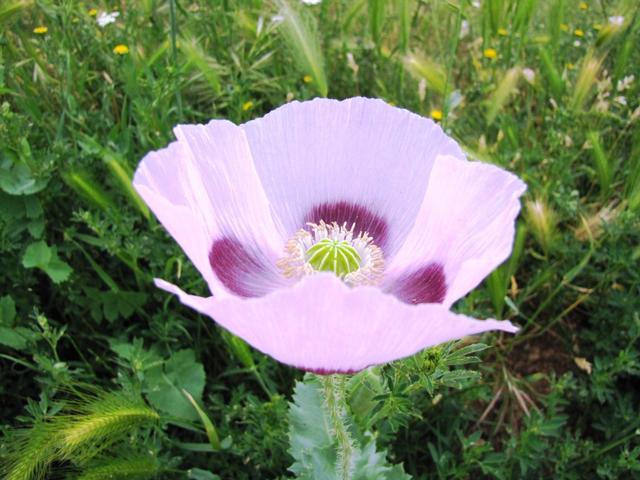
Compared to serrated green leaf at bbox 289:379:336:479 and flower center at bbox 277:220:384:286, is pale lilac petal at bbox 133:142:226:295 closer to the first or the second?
flower center at bbox 277:220:384:286

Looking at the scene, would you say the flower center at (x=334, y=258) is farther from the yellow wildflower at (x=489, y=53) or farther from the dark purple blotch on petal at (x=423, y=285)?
the yellow wildflower at (x=489, y=53)

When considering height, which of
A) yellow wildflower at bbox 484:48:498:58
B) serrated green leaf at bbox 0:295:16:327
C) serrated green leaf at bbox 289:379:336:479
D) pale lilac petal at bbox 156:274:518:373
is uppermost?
pale lilac petal at bbox 156:274:518:373

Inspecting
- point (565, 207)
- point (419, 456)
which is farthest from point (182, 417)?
point (565, 207)

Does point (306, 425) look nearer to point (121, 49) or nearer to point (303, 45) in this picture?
point (303, 45)

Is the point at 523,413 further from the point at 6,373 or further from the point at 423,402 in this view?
the point at 6,373

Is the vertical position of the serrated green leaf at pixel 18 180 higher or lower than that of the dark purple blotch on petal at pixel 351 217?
Answer: lower

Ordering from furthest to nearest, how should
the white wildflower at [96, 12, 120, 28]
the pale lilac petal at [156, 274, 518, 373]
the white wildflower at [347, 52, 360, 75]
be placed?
the white wildflower at [347, 52, 360, 75]
the white wildflower at [96, 12, 120, 28]
the pale lilac petal at [156, 274, 518, 373]

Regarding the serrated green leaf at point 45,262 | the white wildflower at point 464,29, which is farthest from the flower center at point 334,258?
the white wildflower at point 464,29

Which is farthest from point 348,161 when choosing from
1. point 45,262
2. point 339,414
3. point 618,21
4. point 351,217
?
point 618,21

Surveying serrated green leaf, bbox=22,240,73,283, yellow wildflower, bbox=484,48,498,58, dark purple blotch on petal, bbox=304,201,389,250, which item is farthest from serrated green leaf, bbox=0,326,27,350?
yellow wildflower, bbox=484,48,498,58
